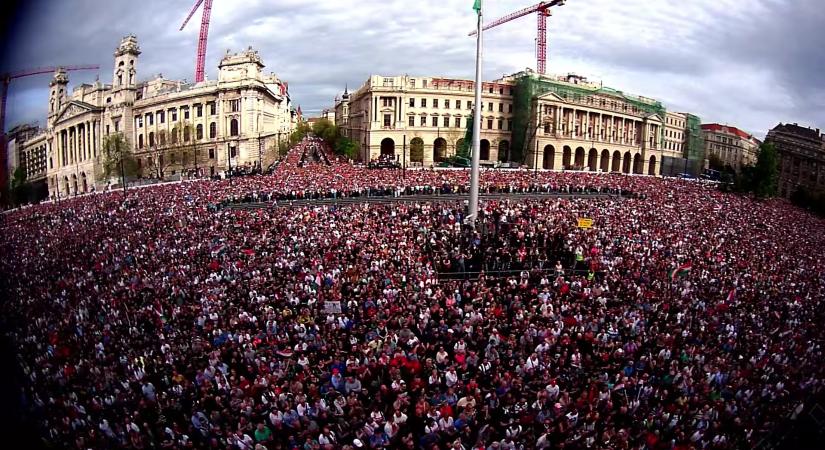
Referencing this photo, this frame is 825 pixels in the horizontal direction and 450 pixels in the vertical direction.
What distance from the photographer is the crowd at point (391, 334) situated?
A: 652 cm

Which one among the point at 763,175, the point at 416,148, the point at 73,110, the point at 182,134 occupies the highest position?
the point at 416,148

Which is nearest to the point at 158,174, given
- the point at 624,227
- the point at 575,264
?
the point at 575,264

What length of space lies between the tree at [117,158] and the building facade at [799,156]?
9.10m

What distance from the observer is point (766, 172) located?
7.18 meters

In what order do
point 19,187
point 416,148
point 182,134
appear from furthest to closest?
point 416,148 < point 182,134 < point 19,187

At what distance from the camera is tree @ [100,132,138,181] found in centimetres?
714

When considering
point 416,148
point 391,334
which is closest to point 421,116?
point 416,148

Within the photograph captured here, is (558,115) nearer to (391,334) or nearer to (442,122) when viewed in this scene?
(442,122)

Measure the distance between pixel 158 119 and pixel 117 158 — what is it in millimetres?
849

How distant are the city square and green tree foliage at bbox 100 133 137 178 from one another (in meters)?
0.03

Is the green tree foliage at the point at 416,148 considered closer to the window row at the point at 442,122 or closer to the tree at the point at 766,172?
the window row at the point at 442,122

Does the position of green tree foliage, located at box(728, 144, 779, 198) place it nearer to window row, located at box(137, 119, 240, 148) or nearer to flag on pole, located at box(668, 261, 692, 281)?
flag on pole, located at box(668, 261, 692, 281)

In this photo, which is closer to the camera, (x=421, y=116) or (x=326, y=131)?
(x=421, y=116)

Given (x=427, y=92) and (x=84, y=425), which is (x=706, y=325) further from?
(x=427, y=92)
